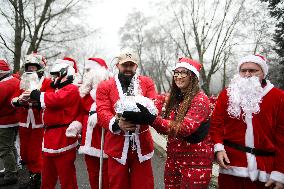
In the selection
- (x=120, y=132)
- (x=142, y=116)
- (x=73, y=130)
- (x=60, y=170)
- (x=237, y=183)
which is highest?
(x=142, y=116)

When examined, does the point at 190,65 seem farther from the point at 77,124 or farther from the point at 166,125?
the point at 77,124

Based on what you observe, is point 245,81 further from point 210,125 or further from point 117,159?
point 117,159

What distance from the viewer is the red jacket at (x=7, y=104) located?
19.2ft

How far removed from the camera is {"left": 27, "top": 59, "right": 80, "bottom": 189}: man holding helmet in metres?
4.54

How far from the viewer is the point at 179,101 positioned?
3.41 meters

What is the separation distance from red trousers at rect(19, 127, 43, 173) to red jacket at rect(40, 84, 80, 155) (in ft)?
4.16

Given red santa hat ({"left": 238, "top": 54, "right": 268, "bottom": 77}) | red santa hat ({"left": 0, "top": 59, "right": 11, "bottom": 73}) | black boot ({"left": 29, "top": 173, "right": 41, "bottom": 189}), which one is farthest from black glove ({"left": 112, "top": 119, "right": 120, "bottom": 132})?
red santa hat ({"left": 0, "top": 59, "right": 11, "bottom": 73})

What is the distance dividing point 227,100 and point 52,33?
17.2 m

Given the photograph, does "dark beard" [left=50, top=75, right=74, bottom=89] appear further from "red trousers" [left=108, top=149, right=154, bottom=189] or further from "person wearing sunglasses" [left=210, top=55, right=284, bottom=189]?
"person wearing sunglasses" [left=210, top=55, right=284, bottom=189]

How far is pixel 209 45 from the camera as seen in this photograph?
26.4 meters

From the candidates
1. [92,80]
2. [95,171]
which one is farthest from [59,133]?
[92,80]

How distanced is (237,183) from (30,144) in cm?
390

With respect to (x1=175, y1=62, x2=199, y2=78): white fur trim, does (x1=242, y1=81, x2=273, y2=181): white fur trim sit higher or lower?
lower

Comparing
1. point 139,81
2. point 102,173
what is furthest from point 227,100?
point 102,173
